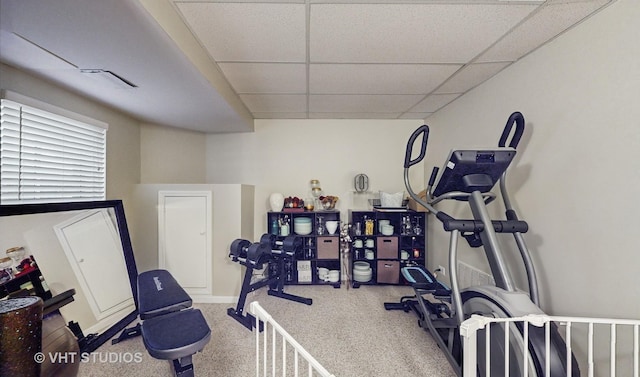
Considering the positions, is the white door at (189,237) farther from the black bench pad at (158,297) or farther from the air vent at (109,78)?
the air vent at (109,78)

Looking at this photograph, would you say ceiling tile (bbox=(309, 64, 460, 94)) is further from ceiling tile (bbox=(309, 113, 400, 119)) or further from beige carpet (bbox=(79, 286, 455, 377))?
beige carpet (bbox=(79, 286, 455, 377))

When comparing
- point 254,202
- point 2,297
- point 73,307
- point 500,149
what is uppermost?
point 500,149

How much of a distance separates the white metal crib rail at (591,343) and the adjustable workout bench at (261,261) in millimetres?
1859

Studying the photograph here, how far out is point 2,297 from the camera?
1.44m

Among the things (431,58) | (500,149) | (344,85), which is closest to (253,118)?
(344,85)

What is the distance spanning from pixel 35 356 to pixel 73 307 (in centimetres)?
74

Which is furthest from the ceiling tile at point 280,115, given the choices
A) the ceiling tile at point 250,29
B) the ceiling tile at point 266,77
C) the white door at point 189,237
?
the ceiling tile at point 250,29

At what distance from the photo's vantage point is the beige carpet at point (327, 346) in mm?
1815

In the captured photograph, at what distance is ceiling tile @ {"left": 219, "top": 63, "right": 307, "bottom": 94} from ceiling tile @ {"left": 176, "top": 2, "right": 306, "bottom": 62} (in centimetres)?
11

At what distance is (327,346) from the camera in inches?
81.0

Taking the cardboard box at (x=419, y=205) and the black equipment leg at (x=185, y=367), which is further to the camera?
the cardboard box at (x=419, y=205)

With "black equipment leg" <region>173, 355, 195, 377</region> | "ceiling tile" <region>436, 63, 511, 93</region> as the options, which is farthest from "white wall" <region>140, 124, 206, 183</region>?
"ceiling tile" <region>436, 63, 511, 93</region>

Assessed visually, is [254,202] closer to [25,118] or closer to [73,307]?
[73,307]

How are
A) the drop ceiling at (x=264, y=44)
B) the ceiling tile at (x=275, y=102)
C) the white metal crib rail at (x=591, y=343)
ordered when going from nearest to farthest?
the white metal crib rail at (x=591, y=343) < the drop ceiling at (x=264, y=44) < the ceiling tile at (x=275, y=102)
